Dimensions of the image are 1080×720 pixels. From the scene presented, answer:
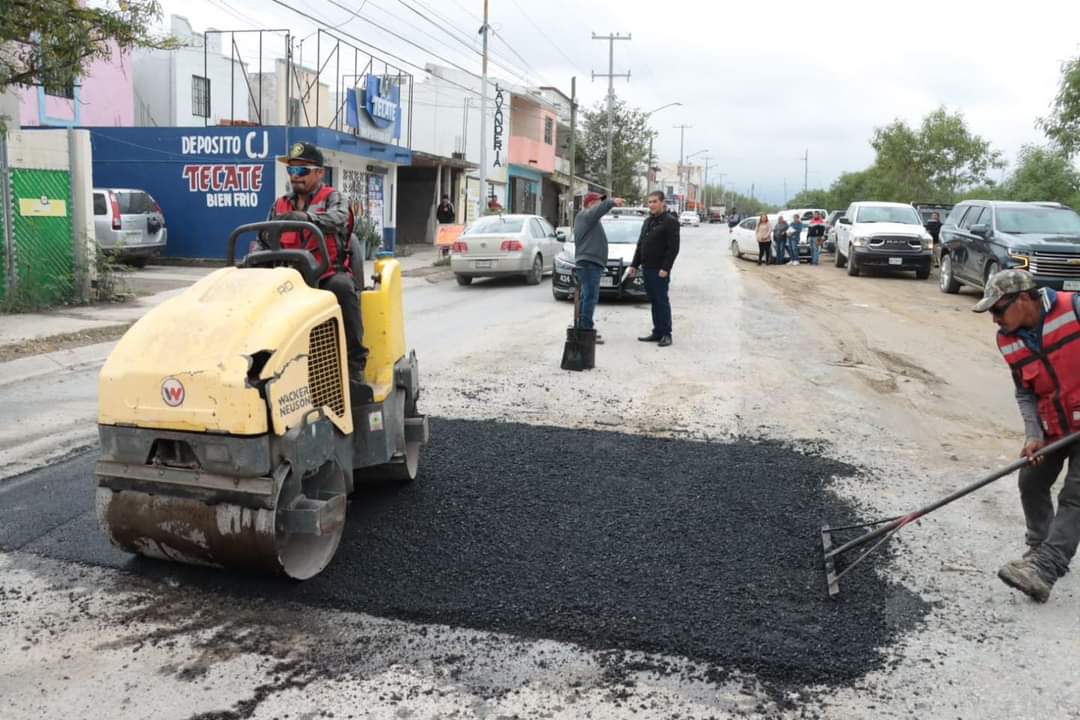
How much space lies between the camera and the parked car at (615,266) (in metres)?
15.2

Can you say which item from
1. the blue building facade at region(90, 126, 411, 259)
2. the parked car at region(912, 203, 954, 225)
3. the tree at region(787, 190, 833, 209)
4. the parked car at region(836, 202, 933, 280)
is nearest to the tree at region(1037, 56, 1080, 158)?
the parked car at region(836, 202, 933, 280)

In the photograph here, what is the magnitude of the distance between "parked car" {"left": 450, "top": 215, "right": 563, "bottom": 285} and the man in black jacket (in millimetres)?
7463

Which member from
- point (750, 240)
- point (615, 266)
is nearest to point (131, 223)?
point (615, 266)

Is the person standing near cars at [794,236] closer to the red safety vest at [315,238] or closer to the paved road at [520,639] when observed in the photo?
the paved road at [520,639]

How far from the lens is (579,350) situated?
964cm

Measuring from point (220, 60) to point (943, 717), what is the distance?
109 feet

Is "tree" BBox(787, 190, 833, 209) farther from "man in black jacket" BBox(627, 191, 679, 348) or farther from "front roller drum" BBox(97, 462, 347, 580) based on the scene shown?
"front roller drum" BBox(97, 462, 347, 580)

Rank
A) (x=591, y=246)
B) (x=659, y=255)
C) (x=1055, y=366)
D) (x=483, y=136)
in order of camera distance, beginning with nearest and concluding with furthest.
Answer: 1. (x=1055, y=366)
2. (x=591, y=246)
3. (x=659, y=255)
4. (x=483, y=136)

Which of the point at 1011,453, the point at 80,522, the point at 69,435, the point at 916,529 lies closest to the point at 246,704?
the point at 80,522

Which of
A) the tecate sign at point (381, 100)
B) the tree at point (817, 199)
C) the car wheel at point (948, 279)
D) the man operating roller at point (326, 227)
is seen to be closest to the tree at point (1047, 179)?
the car wheel at point (948, 279)

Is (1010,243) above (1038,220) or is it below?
below

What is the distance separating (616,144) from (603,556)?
56.9 metres

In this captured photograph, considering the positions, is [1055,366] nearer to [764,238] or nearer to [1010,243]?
[1010,243]

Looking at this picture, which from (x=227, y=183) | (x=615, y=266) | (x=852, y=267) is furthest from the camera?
(x=852, y=267)
